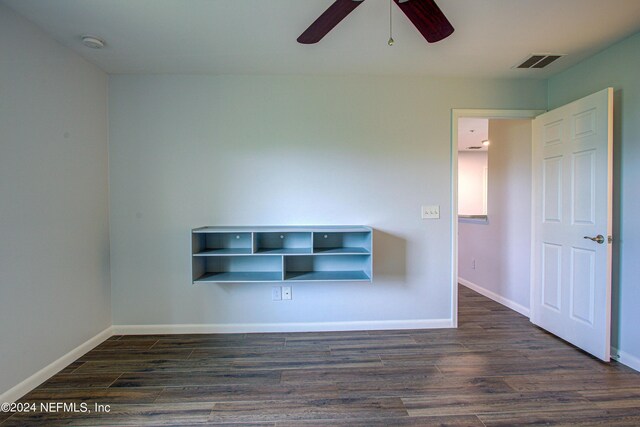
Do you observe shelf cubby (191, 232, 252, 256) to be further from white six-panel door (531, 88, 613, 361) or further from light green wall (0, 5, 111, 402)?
white six-panel door (531, 88, 613, 361)

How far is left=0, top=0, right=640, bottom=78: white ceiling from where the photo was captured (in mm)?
1771

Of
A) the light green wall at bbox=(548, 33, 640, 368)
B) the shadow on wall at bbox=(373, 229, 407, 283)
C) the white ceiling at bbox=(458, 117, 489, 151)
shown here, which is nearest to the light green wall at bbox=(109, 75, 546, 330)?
the shadow on wall at bbox=(373, 229, 407, 283)

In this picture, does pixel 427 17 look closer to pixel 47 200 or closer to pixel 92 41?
pixel 92 41

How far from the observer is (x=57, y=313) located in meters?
2.11

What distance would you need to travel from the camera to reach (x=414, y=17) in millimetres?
1404

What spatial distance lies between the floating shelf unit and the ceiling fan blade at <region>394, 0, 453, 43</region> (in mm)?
1527

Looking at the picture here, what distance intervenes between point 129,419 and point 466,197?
6.85 meters

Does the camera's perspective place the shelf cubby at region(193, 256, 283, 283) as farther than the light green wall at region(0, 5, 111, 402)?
Yes

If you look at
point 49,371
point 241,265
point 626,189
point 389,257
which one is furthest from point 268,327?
point 626,189

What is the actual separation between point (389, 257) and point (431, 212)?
1.96ft

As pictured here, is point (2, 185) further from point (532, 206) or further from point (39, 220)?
point (532, 206)

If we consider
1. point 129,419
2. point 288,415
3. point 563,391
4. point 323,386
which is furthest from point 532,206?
point 129,419

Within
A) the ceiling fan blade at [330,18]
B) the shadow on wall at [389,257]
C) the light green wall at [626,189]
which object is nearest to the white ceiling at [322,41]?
the light green wall at [626,189]

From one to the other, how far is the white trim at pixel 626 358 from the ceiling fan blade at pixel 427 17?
2633 millimetres
